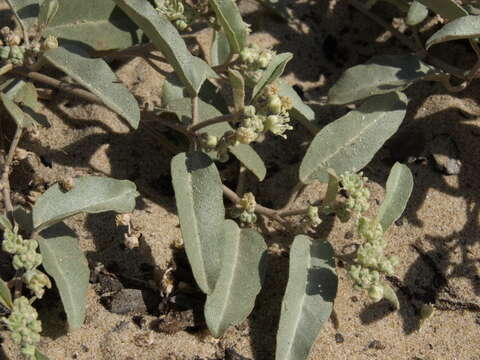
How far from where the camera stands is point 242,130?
2.31 meters

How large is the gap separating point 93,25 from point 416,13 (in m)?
1.46

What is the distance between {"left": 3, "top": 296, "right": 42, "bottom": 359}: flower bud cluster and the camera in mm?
2055

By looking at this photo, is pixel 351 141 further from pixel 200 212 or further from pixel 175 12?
pixel 175 12

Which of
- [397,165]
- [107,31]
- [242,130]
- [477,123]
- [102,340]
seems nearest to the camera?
[242,130]

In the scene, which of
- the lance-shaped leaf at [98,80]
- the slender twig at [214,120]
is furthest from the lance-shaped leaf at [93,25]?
the slender twig at [214,120]

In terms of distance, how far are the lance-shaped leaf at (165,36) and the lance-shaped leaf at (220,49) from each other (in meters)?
0.48

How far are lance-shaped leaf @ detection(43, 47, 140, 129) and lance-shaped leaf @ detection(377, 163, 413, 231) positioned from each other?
3.32ft

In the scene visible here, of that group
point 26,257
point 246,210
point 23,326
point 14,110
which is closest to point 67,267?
point 26,257

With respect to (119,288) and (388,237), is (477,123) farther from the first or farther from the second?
(119,288)

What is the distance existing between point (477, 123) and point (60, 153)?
194 cm

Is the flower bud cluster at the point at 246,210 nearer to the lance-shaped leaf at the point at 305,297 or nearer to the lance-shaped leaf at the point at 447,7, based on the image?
the lance-shaped leaf at the point at 305,297

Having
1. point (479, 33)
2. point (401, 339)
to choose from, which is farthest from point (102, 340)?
point (479, 33)

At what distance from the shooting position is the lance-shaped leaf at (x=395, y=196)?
261cm

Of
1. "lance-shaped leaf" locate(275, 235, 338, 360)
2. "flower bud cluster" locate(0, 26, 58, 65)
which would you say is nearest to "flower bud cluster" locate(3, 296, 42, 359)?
"lance-shaped leaf" locate(275, 235, 338, 360)
